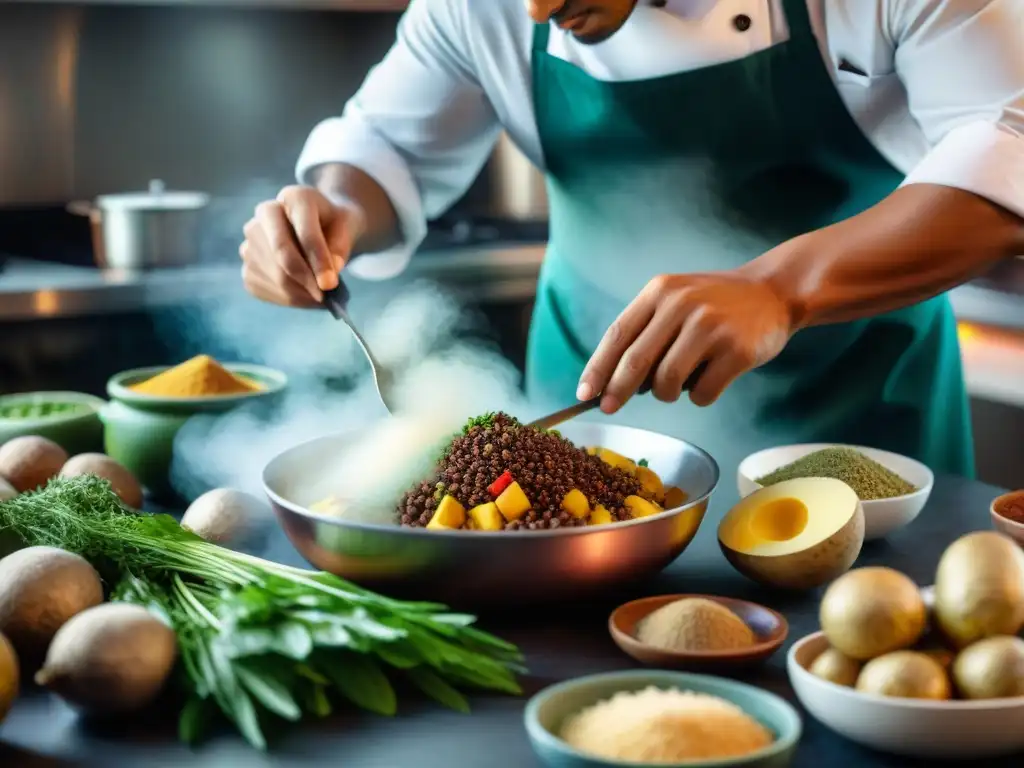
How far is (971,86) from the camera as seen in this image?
160 centimetres

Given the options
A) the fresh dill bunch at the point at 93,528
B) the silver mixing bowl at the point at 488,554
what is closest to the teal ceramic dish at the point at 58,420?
the fresh dill bunch at the point at 93,528

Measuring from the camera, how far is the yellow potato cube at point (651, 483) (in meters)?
1.34

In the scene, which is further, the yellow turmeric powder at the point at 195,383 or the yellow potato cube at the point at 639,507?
the yellow turmeric powder at the point at 195,383

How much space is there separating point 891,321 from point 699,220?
0.35 m

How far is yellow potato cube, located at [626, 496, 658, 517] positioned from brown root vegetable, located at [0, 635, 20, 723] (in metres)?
0.59

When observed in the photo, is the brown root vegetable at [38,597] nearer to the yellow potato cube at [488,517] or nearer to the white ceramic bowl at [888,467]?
the yellow potato cube at [488,517]

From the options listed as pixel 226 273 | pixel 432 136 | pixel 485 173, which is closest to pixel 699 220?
pixel 432 136

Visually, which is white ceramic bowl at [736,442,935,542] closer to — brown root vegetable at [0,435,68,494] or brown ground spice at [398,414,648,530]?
brown ground spice at [398,414,648,530]

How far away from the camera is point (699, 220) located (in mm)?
2008

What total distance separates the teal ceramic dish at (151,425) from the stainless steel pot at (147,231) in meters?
1.65

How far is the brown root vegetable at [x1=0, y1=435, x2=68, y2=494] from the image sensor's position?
1559 mm

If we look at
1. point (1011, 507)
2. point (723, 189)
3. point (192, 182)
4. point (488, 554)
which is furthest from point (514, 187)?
point (488, 554)

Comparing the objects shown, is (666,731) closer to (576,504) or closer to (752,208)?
(576,504)

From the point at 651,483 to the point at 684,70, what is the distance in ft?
2.56
